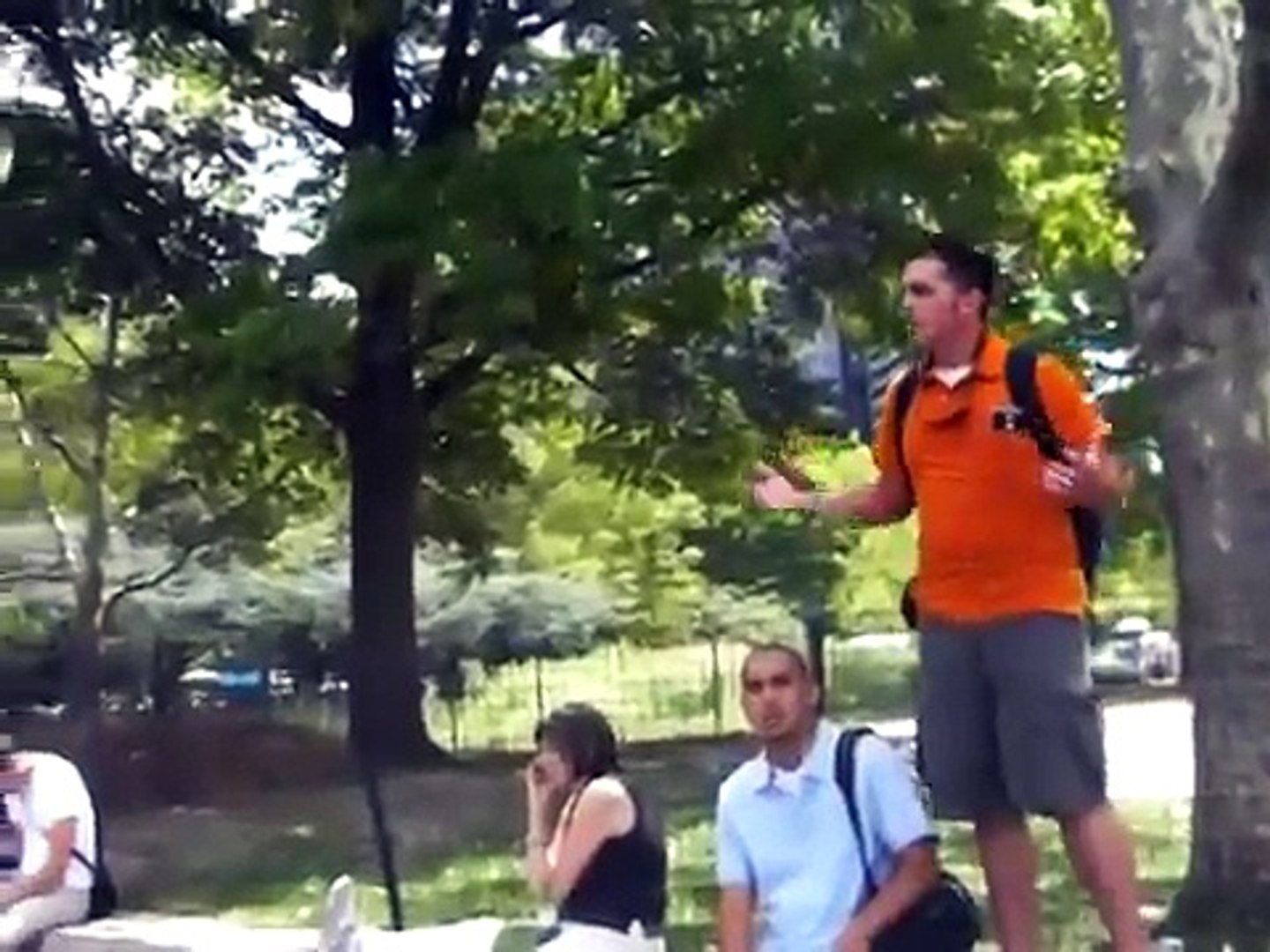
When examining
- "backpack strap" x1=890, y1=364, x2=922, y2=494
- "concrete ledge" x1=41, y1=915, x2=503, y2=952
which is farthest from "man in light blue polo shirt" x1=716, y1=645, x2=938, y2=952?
"concrete ledge" x1=41, y1=915, x2=503, y2=952

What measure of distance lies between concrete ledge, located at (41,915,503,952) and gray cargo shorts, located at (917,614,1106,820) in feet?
5.21

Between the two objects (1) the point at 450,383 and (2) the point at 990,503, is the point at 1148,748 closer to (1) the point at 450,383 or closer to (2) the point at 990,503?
(1) the point at 450,383

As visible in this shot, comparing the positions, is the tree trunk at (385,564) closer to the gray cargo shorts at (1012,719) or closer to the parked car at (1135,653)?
the parked car at (1135,653)

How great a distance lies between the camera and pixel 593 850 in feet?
21.2

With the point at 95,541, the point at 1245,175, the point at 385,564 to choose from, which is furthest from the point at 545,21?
the point at 1245,175

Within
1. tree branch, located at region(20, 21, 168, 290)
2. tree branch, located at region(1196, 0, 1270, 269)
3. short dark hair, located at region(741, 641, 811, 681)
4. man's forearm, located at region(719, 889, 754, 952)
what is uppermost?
tree branch, located at region(20, 21, 168, 290)

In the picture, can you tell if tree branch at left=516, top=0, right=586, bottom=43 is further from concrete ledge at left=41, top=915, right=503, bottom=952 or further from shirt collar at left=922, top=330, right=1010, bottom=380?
shirt collar at left=922, top=330, right=1010, bottom=380

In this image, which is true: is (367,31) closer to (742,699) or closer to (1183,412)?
(1183,412)

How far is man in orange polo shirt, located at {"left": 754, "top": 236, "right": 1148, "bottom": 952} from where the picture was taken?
20.1 ft

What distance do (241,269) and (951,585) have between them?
12.0 m

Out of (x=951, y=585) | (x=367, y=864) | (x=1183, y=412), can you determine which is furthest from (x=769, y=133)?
(x=951, y=585)

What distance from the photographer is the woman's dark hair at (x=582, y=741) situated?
6.55 meters

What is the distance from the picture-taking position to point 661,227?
17.0 meters

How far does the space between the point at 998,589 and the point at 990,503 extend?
180 millimetres
